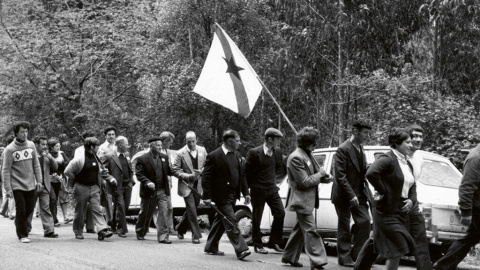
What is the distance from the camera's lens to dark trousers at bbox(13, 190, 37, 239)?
1149 centimetres

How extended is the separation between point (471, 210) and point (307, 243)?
2.07 meters

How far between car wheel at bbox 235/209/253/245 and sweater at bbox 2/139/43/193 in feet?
11.2

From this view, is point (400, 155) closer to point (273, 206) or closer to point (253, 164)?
point (273, 206)

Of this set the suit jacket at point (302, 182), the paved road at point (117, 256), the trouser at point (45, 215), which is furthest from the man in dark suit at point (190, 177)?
the suit jacket at point (302, 182)

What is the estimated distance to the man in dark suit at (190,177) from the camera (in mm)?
12453

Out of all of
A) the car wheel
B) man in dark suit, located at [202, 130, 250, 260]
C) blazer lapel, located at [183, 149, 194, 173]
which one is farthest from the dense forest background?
man in dark suit, located at [202, 130, 250, 260]

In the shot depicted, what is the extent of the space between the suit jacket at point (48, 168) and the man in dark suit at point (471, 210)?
314 inches

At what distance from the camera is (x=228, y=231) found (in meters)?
10.3

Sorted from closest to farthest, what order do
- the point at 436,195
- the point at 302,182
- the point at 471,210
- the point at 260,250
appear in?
the point at 471,210
the point at 302,182
the point at 436,195
the point at 260,250

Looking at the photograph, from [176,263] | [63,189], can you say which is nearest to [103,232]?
[176,263]

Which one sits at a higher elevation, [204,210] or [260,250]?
[204,210]

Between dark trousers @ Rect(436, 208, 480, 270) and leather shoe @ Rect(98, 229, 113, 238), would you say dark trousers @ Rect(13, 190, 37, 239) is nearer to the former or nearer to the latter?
leather shoe @ Rect(98, 229, 113, 238)

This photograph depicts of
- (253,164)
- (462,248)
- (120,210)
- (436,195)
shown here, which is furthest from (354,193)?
(120,210)

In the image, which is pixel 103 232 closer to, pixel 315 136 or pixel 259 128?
pixel 315 136
